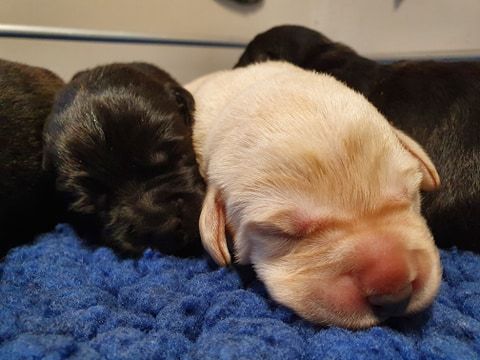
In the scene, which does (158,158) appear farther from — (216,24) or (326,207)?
(216,24)

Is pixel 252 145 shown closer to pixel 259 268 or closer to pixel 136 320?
pixel 259 268

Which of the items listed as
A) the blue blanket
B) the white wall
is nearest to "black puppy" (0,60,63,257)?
the blue blanket

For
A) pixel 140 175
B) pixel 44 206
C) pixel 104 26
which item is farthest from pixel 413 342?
pixel 104 26

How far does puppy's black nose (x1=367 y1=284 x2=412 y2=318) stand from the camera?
125 centimetres

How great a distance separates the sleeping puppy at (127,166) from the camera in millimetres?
1904

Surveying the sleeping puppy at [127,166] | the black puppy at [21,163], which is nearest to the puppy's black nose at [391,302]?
the sleeping puppy at [127,166]

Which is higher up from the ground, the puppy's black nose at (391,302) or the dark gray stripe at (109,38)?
the puppy's black nose at (391,302)

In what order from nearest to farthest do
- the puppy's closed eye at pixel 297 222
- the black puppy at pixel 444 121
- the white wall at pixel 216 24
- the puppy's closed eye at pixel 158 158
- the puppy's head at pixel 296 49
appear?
the puppy's closed eye at pixel 297 222, the black puppy at pixel 444 121, the puppy's closed eye at pixel 158 158, the puppy's head at pixel 296 49, the white wall at pixel 216 24

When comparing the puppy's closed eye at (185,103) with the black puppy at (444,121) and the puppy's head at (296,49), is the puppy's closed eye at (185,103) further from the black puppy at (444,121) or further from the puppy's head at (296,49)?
the puppy's head at (296,49)

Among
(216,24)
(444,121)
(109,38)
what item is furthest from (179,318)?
(216,24)

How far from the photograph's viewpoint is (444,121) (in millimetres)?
1997

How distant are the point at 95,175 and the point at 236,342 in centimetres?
98

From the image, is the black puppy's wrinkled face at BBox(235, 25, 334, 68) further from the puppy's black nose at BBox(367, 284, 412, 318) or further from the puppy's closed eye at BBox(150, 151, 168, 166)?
the puppy's black nose at BBox(367, 284, 412, 318)

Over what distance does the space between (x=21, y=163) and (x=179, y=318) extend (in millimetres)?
1127
